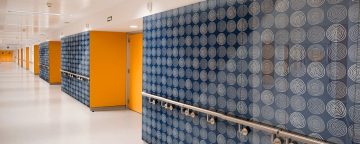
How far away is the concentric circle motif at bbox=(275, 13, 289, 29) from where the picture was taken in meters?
2.67

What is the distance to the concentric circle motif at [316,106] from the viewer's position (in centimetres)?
241

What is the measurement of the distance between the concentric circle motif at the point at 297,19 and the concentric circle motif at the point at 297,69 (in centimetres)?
33

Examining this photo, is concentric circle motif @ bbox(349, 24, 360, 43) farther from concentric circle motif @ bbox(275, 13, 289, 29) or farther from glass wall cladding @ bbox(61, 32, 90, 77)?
glass wall cladding @ bbox(61, 32, 90, 77)

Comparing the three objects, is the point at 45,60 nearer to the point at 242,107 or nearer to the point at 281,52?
the point at 242,107

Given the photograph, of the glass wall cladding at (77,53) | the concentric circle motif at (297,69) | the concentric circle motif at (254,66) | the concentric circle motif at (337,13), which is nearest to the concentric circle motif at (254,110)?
the concentric circle motif at (254,66)

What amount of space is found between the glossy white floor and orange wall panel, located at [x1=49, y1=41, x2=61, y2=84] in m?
6.29

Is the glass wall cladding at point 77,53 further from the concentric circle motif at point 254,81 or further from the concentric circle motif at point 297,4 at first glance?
the concentric circle motif at point 297,4

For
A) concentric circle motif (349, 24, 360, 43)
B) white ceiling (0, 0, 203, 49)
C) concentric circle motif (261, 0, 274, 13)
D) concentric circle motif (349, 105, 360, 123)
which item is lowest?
concentric circle motif (349, 105, 360, 123)

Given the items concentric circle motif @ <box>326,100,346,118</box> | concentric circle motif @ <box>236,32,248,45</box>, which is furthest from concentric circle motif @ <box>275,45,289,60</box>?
concentric circle motif @ <box>326,100,346,118</box>

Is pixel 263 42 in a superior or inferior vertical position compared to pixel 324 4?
inferior

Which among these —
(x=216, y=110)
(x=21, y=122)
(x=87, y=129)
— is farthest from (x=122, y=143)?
(x=21, y=122)

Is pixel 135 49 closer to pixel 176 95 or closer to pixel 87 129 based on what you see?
pixel 87 129

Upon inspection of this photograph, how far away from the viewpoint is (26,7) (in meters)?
7.66

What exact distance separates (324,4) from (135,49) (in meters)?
6.63
